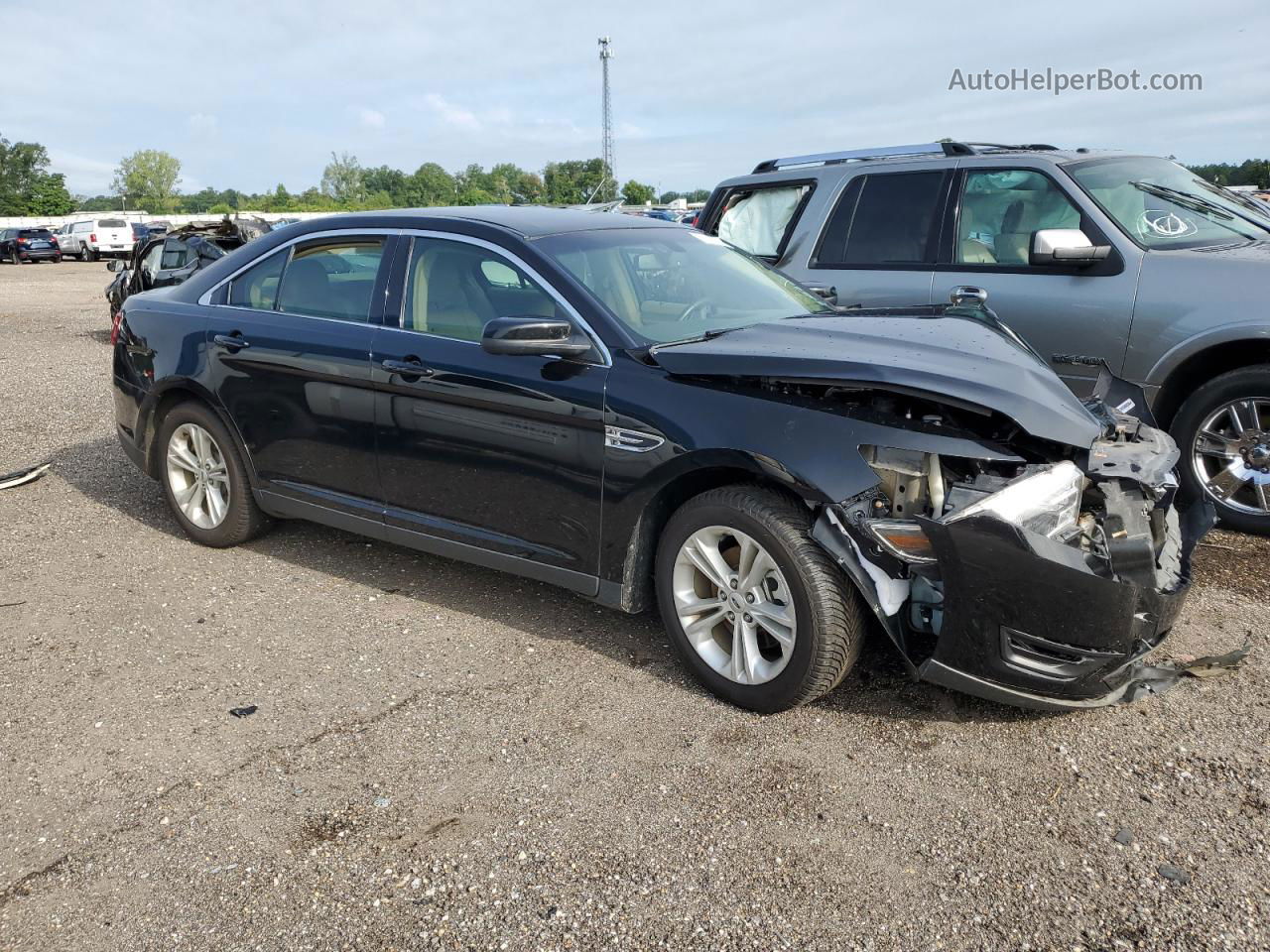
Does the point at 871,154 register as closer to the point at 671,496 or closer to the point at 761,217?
the point at 761,217

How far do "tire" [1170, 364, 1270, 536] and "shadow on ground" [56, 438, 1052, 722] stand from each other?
2288mm

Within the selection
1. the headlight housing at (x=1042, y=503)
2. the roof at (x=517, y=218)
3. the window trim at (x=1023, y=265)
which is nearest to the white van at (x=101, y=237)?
the roof at (x=517, y=218)

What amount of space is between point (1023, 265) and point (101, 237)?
43.5 metres

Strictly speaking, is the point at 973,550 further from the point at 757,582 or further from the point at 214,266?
the point at 214,266

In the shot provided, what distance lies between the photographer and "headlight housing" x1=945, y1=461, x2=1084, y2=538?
3.10 m

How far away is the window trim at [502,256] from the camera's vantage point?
3.91m

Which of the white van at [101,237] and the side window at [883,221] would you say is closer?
the side window at [883,221]

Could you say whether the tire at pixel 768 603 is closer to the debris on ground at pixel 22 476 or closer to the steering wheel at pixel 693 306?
the steering wheel at pixel 693 306

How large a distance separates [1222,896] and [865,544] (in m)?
1.32

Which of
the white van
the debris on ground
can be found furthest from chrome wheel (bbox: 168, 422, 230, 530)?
the white van

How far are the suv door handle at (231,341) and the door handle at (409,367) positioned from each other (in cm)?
104

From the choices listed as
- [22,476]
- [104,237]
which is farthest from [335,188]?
[22,476]

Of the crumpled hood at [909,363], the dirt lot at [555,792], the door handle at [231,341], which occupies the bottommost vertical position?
the dirt lot at [555,792]

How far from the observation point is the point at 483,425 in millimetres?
4152
